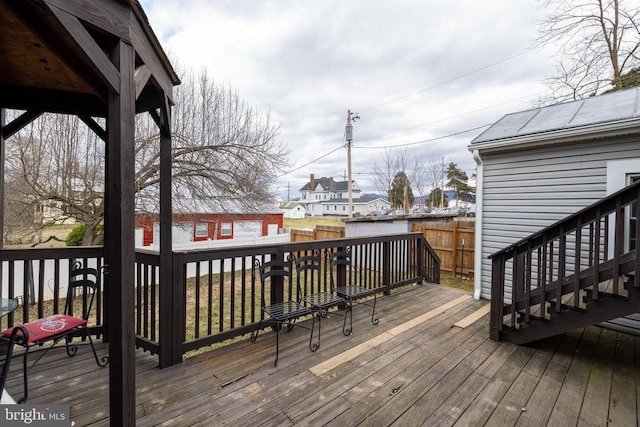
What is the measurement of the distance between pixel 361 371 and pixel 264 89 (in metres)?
9.28

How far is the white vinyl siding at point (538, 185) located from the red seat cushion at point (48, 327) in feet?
16.6

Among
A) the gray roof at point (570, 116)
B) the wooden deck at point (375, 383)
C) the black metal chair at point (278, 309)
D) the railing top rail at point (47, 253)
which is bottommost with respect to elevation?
the wooden deck at point (375, 383)

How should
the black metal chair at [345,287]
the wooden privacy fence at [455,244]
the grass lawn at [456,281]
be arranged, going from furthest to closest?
the wooden privacy fence at [455,244], the grass lawn at [456,281], the black metal chair at [345,287]

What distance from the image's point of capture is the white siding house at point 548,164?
11.4ft

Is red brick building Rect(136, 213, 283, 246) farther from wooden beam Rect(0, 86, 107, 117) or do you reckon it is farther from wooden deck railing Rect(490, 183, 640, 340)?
wooden deck railing Rect(490, 183, 640, 340)

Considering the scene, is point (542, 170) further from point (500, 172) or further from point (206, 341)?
point (206, 341)

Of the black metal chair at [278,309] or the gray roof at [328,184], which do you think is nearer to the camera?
the black metal chair at [278,309]

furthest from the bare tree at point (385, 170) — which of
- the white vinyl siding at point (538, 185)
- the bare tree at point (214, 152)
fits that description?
the white vinyl siding at point (538, 185)

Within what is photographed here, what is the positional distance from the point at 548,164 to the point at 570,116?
2.88ft

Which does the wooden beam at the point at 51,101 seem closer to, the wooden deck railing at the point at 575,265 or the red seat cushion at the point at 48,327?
the red seat cushion at the point at 48,327

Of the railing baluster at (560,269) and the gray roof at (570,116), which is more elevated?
the gray roof at (570,116)

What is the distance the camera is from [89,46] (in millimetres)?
1281

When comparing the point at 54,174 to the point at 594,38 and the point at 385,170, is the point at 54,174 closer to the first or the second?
the point at 594,38

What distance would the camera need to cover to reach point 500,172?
14.9 ft
